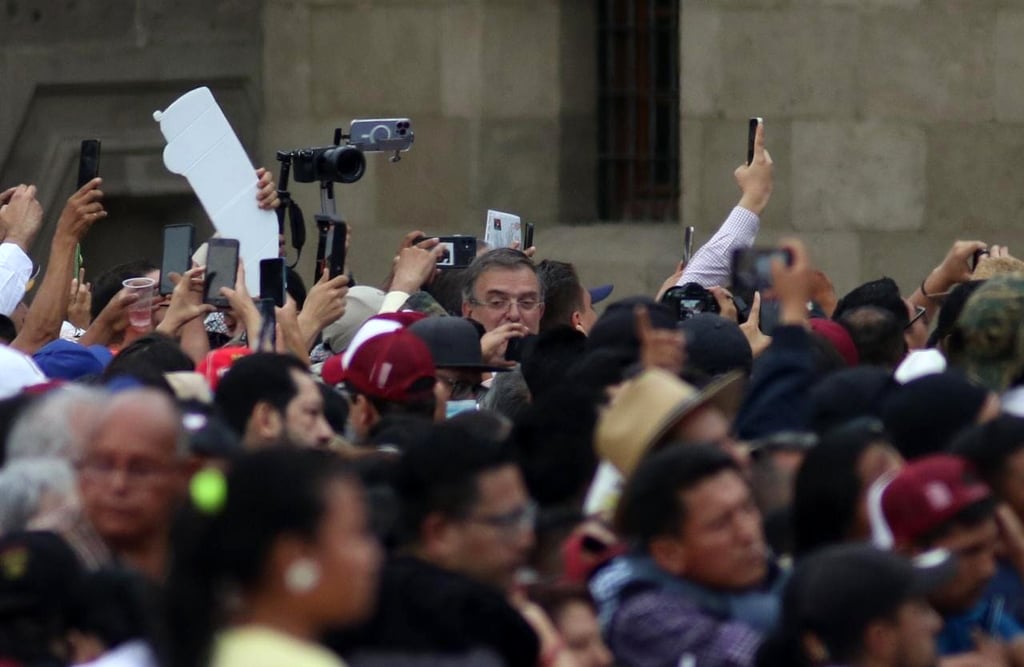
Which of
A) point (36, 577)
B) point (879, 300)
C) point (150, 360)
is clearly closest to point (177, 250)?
point (150, 360)

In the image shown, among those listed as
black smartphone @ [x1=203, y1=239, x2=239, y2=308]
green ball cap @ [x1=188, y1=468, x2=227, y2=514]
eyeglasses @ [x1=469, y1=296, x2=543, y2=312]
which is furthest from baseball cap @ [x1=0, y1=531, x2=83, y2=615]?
eyeglasses @ [x1=469, y1=296, x2=543, y2=312]

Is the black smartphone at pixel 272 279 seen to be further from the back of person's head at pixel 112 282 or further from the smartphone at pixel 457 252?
the smartphone at pixel 457 252

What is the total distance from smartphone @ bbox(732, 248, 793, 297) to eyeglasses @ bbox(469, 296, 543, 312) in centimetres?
260

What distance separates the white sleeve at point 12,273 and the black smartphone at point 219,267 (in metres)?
0.71

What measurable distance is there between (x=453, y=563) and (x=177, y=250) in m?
4.02

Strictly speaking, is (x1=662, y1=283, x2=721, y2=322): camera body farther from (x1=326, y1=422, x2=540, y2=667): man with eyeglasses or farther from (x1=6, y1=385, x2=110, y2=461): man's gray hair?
(x1=326, y1=422, x2=540, y2=667): man with eyeglasses

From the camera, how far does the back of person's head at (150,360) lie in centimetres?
613

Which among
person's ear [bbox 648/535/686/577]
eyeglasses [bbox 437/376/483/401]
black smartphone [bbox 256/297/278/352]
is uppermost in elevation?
black smartphone [bbox 256/297/278/352]

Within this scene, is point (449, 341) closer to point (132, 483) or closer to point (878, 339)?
point (878, 339)

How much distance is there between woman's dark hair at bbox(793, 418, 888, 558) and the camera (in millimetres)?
4629

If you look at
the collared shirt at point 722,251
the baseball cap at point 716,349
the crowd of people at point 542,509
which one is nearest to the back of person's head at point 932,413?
the crowd of people at point 542,509

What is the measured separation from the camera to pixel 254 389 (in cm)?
550

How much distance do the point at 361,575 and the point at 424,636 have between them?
1.81 feet

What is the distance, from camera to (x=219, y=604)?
3371 mm
